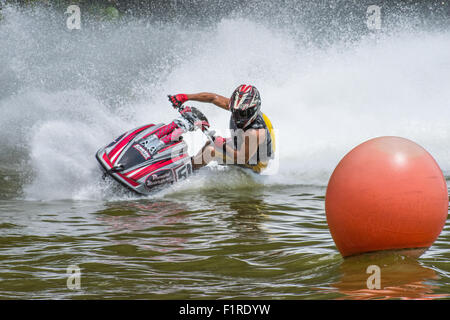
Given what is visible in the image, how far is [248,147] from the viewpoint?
8.81 m

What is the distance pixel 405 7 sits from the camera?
30.6 meters

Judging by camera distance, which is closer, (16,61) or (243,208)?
(243,208)

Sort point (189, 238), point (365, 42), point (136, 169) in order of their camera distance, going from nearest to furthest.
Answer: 1. point (189, 238)
2. point (136, 169)
3. point (365, 42)

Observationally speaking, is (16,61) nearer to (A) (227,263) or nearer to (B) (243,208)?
(B) (243,208)

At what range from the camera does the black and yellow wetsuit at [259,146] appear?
877cm

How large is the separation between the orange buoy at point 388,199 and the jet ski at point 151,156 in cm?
402

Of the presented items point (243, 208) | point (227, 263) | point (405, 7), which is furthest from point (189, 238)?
point (405, 7)

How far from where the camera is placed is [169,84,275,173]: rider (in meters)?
8.48

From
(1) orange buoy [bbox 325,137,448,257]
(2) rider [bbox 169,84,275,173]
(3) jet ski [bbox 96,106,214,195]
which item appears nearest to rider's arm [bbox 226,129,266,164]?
(2) rider [bbox 169,84,275,173]

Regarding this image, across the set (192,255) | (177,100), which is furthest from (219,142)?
(192,255)

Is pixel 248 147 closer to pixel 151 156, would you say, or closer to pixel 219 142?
pixel 219 142

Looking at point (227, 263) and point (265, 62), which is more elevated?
point (265, 62)
